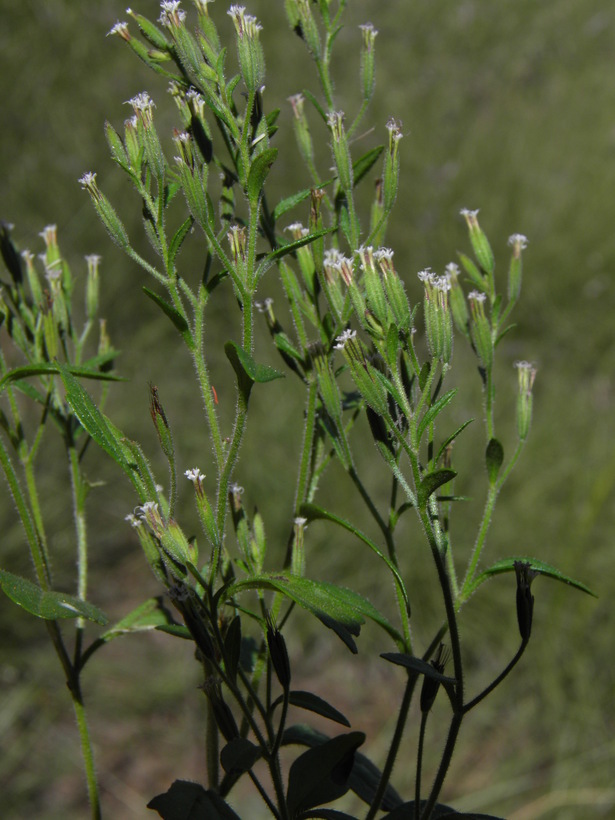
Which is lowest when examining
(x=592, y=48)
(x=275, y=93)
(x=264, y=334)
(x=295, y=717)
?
(x=295, y=717)

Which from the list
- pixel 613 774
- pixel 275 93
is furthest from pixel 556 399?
pixel 275 93

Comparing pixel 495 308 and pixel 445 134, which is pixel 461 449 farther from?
pixel 495 308

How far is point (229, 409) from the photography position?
15.2 ft

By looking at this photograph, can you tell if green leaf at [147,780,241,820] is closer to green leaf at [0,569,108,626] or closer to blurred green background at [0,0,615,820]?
green leaf at [0,569,108,626]

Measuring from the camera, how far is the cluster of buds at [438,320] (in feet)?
2.81

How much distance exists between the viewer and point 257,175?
816mm

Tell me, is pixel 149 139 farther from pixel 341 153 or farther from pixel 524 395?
pixel 524 395

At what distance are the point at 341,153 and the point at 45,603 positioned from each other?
1.85 feet

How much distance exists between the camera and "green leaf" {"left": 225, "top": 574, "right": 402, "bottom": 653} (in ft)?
2.50

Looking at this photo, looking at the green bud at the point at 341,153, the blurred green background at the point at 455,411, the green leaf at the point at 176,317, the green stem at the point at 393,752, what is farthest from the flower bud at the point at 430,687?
the blurred green background at the point at 455,411

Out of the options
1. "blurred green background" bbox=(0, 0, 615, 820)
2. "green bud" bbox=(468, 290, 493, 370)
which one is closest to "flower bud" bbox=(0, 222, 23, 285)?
"green bud" bbox=(468, 290, 493, 370)

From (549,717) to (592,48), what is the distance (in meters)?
5.80

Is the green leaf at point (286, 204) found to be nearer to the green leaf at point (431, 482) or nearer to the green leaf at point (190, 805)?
the green leaf at point (431, 482)

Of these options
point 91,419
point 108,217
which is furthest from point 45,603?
point 108,217
